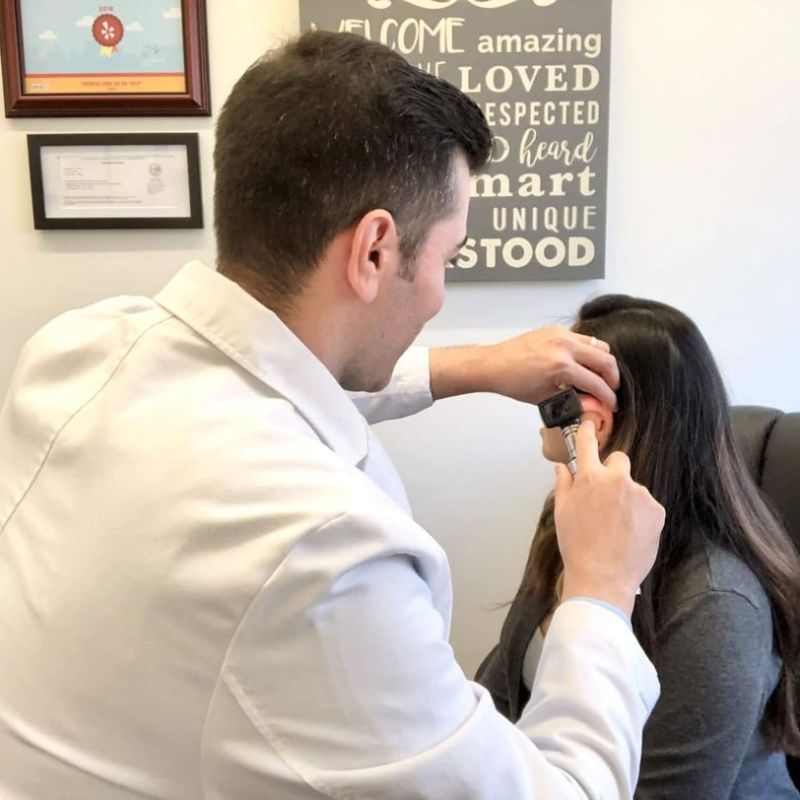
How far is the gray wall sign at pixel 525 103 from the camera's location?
4.75 ft

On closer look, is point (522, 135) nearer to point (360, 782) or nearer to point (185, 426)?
point (185, 426)

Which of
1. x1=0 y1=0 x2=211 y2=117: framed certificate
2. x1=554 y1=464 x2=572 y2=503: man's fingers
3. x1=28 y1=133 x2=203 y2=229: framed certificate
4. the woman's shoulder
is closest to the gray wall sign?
x1=0 y1=0 x2=211 y2=117: framed certificate

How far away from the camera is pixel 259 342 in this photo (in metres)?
0.68

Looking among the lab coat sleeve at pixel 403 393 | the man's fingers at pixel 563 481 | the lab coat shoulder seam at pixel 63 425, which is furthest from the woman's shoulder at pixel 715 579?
the lab coat shoulder seam at pixel 63 425

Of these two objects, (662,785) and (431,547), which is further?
(662,785)

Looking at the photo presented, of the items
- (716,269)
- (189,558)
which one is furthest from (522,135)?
(189,558)

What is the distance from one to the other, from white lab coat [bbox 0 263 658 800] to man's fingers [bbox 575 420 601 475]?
0.61 feet

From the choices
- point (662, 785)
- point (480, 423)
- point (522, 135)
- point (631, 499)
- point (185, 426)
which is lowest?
point (662, 785)

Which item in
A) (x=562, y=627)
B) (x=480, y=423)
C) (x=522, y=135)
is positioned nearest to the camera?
(x=562, y=627)

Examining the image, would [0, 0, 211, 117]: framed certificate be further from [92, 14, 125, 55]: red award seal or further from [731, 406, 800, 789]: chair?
[731, 406, 800, 789]: chair

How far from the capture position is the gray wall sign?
1448 millimetres

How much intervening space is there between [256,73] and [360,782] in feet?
1.89

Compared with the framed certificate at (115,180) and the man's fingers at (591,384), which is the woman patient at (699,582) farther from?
the framed certificate at (115,180)

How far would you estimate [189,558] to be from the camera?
1.86 ft
